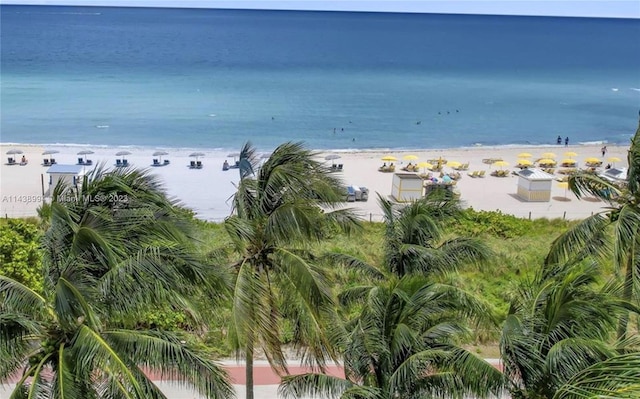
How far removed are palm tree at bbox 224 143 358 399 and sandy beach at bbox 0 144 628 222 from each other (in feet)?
47.9

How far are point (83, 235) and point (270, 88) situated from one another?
6480 cm

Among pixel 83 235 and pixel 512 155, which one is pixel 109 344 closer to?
pixel 83 235

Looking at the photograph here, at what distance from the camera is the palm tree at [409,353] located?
23.6 feet

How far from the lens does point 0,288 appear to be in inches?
265

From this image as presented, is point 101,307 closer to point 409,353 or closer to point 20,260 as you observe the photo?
point 409,353

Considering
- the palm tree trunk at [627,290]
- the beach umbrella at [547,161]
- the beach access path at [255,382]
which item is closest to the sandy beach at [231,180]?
the beach umbrella at [547,161]

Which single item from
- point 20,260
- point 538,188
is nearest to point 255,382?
point 20,260

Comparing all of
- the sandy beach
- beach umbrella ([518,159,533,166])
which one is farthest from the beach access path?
beach umbrella ([518,159,533,166])

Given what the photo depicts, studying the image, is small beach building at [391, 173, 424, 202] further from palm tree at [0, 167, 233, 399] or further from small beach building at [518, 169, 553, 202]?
palm tree at [0, 167, 233, 399]

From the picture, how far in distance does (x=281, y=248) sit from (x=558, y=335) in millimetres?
3704

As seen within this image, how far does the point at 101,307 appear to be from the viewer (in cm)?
673

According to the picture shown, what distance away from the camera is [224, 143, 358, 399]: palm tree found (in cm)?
772

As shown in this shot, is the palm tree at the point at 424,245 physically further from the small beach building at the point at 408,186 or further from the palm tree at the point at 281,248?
the small beach building at the point at 408,186

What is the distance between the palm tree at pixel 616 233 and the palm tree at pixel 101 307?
18.4ft
